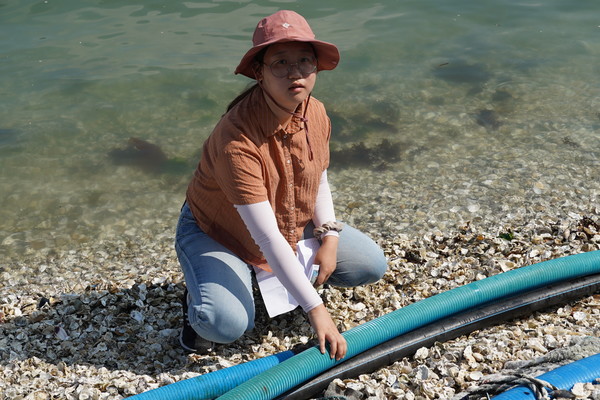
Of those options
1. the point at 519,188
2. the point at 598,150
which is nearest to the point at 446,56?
the point at 598,150

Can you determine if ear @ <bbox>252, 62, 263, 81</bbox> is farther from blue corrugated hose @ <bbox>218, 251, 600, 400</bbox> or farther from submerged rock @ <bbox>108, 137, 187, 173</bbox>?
submerged rock @ <bbox>108, 137, 187, 173</bbox>

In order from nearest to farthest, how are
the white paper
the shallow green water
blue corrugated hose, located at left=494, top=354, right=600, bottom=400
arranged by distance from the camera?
blue corrugated hose, located at left=494, top=354, right=600, bottom=400
the white paper
the shallow green water

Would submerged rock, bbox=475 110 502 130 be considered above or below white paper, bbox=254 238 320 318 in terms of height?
below

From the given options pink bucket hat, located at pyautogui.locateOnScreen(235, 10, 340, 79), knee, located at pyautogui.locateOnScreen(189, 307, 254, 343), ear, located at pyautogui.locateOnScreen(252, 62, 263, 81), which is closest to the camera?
pink bucket hat, located at pyautogui.locateOnScreen(235, 10, 340, 79)

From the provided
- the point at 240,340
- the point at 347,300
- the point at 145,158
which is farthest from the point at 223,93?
the point at 240,340

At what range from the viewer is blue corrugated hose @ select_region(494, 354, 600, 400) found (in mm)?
2871

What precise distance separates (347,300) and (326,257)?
1.76ft

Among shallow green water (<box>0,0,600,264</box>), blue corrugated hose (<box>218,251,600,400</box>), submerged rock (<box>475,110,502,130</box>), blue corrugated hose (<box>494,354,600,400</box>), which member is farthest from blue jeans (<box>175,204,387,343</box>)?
submerged rock (<box>475,110,502,130</box>)

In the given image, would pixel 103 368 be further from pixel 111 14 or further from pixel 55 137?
pixel 111 14

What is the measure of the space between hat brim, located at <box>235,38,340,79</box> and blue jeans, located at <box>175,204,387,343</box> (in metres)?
0.97

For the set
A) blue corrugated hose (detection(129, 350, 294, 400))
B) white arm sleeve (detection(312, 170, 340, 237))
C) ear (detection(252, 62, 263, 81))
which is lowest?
blue corrugated hose (detection(129, 350, 294, 400))

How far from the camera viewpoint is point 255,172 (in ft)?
10.9

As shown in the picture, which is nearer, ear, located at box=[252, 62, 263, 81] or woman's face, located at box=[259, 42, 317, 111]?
woman's face, located at box=[259, 42, 317, 111]

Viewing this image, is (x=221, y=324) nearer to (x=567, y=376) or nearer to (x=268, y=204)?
(x=268, y=204)
